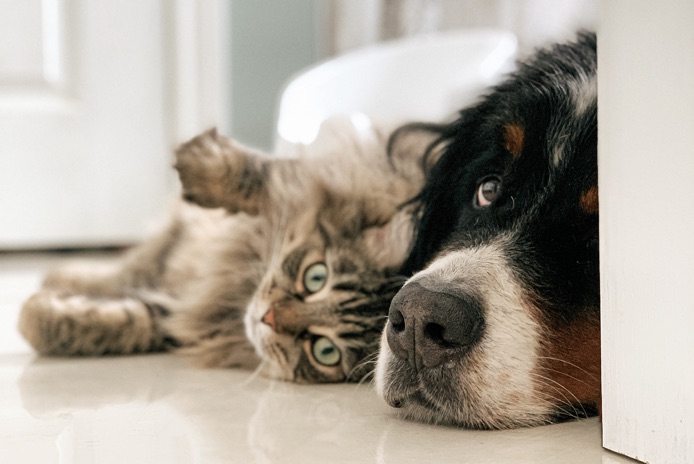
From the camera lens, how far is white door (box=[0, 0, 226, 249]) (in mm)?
2916

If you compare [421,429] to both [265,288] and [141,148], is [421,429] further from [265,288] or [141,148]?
[141,148]

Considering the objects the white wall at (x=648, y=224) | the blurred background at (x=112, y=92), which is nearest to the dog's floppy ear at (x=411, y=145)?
the white wall at (x=648, y=224)

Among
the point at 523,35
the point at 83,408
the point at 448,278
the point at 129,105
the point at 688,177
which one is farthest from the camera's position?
the point at 129,105

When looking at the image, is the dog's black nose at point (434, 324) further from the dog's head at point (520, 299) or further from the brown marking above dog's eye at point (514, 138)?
the brown marking above dog's eye at point (514, 138)

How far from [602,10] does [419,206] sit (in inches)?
18.3

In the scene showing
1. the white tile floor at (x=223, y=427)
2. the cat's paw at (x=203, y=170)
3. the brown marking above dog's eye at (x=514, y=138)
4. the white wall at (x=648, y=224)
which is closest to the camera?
the white wall at (x=648, y=224)

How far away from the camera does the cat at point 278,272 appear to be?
48.1 inches

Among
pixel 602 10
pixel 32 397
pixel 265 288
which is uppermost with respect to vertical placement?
pixel 602 10

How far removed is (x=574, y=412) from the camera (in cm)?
93

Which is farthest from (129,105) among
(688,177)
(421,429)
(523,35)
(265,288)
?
(688,177)

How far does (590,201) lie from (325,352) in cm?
50

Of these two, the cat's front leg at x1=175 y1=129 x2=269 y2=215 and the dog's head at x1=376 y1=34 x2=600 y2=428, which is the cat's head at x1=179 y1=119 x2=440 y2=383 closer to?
the cat's front leg at x1=175 y1=129 x2=269 y2=215

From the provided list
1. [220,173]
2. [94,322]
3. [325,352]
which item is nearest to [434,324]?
[325,352]

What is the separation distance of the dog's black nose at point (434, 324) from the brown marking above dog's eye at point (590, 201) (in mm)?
174
